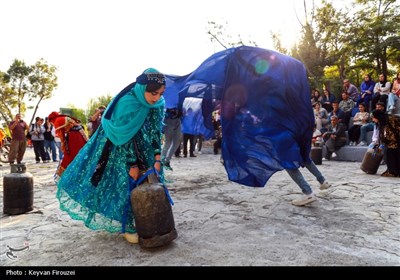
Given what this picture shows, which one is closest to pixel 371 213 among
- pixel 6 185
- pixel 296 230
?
pixel 296 230

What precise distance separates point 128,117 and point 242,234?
1.51 metres

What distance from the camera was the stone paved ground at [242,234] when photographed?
2.23m

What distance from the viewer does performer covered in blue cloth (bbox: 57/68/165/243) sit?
2535 millimetres

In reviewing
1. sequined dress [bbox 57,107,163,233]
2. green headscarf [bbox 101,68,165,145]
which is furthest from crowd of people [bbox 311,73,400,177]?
green headscarf [bbox 101,68,165,145]

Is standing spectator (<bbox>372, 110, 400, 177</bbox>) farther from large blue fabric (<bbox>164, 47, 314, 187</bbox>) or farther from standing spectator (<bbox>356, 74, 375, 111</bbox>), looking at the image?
standing spectator (<bbox>356, 74, 375, 111</bbox>)

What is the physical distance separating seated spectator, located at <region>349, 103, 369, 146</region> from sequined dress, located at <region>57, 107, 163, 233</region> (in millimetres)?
8081

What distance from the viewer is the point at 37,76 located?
28141 millimetres

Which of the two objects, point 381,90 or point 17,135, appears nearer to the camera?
point 381,90

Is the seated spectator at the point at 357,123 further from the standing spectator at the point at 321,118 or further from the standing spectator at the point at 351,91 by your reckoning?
the standing spectator at the point at 351,91

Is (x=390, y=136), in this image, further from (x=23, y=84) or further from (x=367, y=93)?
(x=23, y=84)

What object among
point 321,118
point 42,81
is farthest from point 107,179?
point 42,81

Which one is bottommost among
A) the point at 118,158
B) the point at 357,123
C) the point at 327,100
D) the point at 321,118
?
the point at 118,158

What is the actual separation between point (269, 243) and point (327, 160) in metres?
7.45

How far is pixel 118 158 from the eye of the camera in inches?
106
